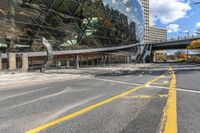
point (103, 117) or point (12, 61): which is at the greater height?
point (12, 61)

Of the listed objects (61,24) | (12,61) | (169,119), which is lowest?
(169,119)

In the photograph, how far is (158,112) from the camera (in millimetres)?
7121

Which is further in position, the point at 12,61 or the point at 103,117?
the point at 12,61

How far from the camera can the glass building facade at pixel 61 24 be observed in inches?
1378

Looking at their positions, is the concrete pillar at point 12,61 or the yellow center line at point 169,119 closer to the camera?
the yellow center line at point 169,119

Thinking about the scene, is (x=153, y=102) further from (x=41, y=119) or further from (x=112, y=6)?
(x=112, y=6)

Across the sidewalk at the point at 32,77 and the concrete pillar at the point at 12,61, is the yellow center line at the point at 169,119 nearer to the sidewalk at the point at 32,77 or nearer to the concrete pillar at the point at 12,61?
the sidewalk at the point at 32,77

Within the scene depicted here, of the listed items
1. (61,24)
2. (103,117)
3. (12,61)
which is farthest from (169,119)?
(61,24)

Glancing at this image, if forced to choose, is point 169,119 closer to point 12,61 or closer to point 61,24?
point 12,61

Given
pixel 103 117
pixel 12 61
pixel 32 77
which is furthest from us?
pixel 12 61

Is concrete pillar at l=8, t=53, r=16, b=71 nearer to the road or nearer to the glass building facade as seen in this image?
the glass building facade

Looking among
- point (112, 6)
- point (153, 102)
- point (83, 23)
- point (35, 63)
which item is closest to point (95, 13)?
point (83, 23)

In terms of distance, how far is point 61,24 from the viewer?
1762 inches

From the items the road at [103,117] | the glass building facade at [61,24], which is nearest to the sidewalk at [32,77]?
the road at [103,117]
